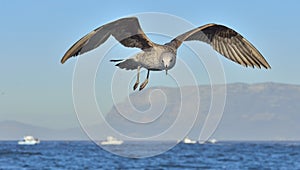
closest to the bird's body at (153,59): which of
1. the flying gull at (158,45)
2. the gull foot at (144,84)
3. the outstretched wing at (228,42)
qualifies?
the flying gull at (158,45)

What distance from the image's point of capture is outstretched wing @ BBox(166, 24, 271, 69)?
26.7ft

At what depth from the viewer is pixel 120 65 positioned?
6926 mm

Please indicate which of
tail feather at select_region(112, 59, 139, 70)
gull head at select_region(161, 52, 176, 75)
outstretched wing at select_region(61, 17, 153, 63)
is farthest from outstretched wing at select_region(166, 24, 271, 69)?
gull head at select_region(161, 52, 176, 75)

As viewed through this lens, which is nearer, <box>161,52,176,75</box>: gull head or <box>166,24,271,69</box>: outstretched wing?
<box>161,52,176,75</box>: gull head

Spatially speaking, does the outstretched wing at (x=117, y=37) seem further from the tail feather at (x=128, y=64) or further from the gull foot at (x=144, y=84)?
the gull foot at (x=144, y=84)

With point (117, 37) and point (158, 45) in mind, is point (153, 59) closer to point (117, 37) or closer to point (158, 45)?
point (158, 45)

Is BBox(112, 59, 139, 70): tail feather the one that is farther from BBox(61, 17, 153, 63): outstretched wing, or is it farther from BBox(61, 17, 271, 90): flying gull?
BBox(61, 17, 153, 63): outstretched wing

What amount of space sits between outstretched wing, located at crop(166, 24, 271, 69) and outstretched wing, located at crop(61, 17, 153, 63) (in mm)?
405

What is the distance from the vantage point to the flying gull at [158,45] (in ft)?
20.9

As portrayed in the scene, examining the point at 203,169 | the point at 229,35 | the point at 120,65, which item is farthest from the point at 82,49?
the point at 203,169

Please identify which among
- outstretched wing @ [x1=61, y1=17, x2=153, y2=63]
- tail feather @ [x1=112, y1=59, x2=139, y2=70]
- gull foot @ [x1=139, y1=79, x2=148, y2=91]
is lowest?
gull foot @ [x1=139, y1=79, x2=148, y2=91]

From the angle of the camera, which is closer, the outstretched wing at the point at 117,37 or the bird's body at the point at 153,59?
the bird's body at the point at 153,59

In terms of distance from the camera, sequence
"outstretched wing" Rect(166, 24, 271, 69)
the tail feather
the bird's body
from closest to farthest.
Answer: the bird's body
the tail feather
"outstretched wing" Rect(166, 24, 271, 69)

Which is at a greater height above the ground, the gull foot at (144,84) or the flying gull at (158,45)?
the flying gull at (158,45)
